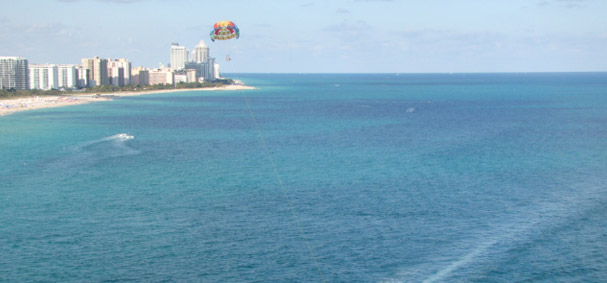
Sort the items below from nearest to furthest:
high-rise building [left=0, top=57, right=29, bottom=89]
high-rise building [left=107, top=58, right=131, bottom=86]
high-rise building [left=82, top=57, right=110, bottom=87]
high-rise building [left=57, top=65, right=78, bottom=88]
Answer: high-rise building [left=0, top=57, right=29, bottom=89], high-rise building [left=57, top=65, right=78, bottom=88], high-rise building [left=82, top=57, right=110, bottom=87], high-rise building [left=107, top=58, right=131, bottom=86]

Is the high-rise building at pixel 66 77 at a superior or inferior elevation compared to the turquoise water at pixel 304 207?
superior

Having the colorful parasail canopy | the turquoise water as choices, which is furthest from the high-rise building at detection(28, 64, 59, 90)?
the colorful parasail canopy

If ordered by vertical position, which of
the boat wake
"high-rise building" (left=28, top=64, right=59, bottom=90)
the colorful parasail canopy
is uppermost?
the colorful parasail canopy

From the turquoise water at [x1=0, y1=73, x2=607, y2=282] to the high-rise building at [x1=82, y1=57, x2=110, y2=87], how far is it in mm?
84799

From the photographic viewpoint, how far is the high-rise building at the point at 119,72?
135m

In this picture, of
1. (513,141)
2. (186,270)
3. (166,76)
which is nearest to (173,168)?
(186,270)

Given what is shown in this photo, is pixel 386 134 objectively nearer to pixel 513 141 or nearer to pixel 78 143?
pixel 513 141

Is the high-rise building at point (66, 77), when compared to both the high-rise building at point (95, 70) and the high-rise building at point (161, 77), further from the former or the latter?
the high-rise building at point (161, 77)

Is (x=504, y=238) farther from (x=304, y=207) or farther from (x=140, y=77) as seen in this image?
(x=140, y=77)

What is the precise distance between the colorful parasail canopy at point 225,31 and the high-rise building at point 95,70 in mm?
96995

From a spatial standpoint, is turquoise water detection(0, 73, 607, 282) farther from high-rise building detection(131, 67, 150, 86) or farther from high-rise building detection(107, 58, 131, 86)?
high-rise building detection(131, 67, 150, 86)

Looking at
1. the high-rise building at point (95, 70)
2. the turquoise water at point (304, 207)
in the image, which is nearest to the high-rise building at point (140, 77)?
the high-rise building at point (95, 70)

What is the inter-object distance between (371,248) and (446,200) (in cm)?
723

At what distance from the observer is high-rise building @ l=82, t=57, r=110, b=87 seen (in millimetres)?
128375
